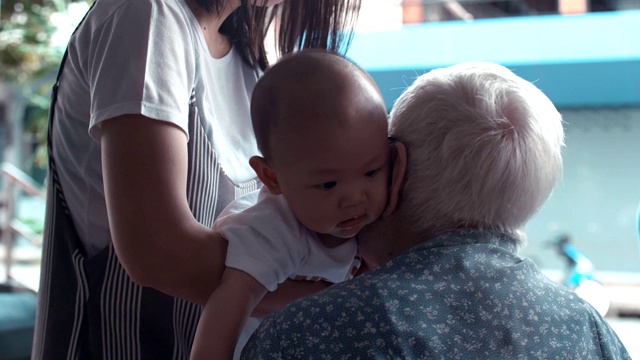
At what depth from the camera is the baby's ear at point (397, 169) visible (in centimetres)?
101

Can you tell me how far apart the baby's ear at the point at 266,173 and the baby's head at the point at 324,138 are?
0.01 metres

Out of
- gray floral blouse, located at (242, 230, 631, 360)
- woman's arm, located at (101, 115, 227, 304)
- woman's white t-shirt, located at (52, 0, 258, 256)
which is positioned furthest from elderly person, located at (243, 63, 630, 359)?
woman's white t-shirt, located at (52, 0, 258, 256)

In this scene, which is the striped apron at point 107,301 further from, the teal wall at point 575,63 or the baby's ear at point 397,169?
the teal wall at point 575,63

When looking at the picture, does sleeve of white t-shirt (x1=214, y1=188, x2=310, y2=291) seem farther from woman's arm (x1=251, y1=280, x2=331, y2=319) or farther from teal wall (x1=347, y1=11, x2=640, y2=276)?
teal wall (x1=347, y1=11, x2=640, y2=276)

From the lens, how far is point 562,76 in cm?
517

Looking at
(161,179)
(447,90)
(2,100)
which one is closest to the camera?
(161,179)

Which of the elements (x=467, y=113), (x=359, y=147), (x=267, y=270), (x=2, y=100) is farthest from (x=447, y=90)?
(x=2, y=100)

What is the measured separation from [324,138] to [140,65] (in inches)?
9.6

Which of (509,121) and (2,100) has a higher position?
(509,121)

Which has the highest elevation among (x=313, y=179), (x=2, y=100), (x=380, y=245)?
(x=313, y=179)

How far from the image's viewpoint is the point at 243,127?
1.23 metres

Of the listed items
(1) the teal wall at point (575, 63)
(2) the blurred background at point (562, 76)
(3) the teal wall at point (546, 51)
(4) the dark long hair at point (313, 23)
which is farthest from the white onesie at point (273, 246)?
(3) the teal wall at point (546, 51)

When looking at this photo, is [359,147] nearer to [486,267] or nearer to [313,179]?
[313,179]

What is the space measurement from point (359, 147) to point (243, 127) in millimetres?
327
